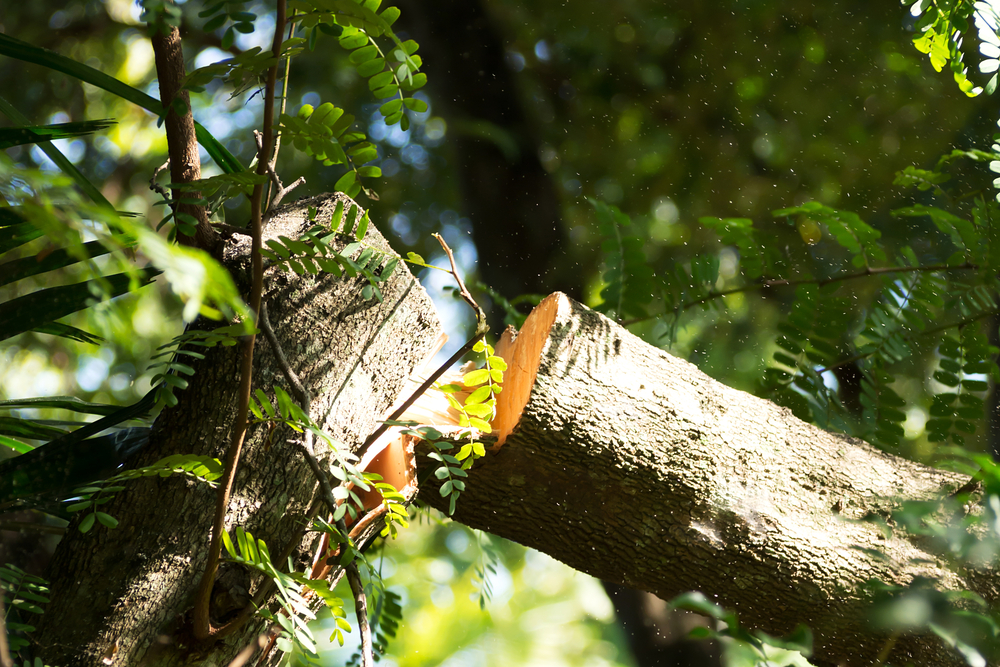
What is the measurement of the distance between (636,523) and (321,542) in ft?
1.11

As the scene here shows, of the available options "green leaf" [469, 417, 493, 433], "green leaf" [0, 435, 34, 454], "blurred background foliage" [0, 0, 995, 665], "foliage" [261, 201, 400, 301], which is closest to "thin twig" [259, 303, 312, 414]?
"foliage" [261, 201, 400, 301]

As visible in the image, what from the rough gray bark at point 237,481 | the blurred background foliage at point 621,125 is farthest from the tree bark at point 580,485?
the blurred background foliage at point 621,125

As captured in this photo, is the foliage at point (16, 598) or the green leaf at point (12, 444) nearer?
the foliage at point (16, 598)

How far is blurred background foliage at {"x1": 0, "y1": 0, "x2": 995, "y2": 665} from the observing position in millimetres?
1768

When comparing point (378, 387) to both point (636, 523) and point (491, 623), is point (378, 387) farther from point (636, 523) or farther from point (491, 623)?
point (491, 623)

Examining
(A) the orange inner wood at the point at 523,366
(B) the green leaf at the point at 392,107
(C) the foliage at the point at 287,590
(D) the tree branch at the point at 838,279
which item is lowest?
(C) the foliage at the point at 287,590

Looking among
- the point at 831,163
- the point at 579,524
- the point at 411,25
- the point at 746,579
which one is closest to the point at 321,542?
the point at 579,524

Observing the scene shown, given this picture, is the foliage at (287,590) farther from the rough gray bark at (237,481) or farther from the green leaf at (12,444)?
the green leaf at (12,444)

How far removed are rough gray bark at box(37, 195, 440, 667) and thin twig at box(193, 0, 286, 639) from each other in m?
0.02

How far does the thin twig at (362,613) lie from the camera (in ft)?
1.59

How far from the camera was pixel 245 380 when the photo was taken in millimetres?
419

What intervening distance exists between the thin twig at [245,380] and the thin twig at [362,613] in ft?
0.30

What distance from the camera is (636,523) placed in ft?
2.28

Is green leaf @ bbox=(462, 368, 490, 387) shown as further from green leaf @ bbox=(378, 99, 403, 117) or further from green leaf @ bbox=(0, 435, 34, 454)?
green leaf @ bbox=(0, 435, 34, 454)
